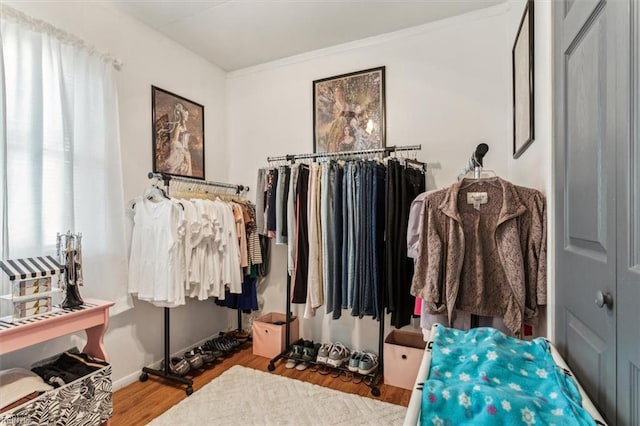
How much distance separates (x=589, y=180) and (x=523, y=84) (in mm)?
1099

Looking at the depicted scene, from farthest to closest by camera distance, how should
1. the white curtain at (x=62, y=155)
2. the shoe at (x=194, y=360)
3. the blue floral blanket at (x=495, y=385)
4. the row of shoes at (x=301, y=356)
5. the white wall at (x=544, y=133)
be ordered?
1. the row of shoes at (x=301, y=356)
2. the shoe at (x=194, y=360)
3. the white curtain at (x=62, y=155)
4. the white wall at (x=544, y=133)
5. the blue floral blanket at (x=495, y=385)

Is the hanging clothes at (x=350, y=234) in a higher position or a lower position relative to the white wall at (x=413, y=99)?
lower

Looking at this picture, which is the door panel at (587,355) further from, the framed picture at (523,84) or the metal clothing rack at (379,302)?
the metal clothing rack at (379,302)

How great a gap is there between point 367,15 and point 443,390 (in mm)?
2556

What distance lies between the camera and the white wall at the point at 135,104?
200 centimetres

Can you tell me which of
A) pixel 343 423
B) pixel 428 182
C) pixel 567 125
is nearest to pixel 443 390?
pixel 567 125

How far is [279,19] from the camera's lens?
2432 mm

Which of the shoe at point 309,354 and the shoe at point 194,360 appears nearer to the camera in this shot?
the shoe at point 194,360

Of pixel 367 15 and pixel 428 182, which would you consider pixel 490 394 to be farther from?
pixel 367 15

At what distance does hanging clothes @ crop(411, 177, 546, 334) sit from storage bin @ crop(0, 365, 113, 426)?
1.74 metres

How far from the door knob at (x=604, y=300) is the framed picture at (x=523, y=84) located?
0.97 meters

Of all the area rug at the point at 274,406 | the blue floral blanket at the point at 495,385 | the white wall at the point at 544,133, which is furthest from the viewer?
the area rug at the point at 274,406

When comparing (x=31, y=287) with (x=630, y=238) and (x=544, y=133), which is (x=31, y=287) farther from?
(x=544, y=133)

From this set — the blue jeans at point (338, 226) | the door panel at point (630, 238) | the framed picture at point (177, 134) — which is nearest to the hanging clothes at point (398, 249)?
the blue jeans at point (338, 226)
